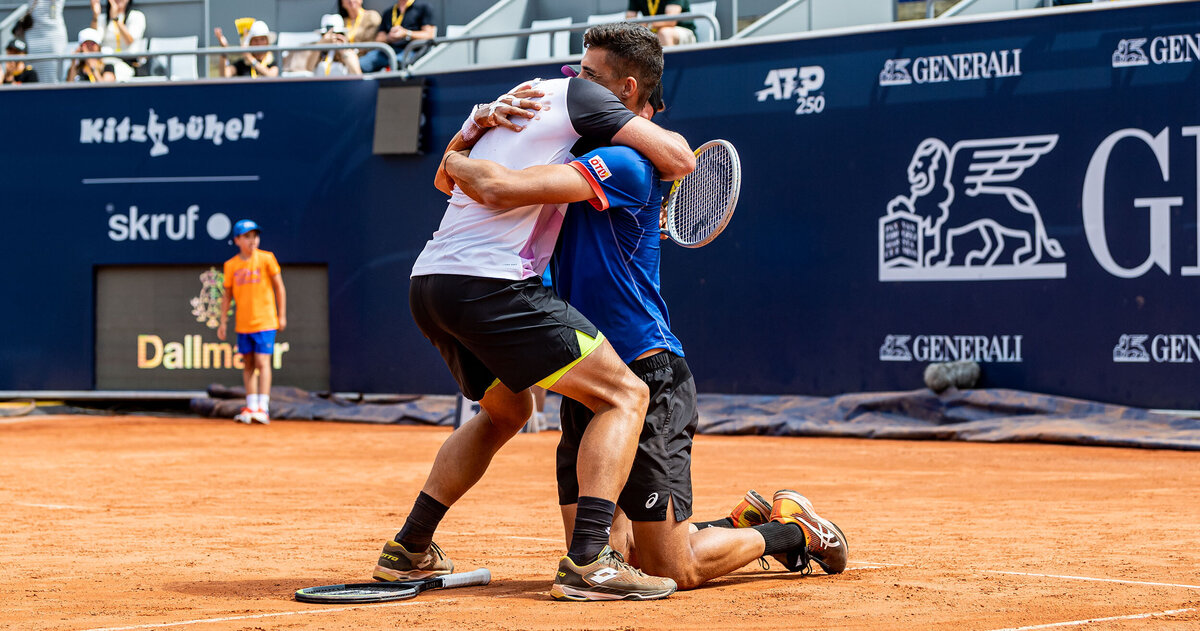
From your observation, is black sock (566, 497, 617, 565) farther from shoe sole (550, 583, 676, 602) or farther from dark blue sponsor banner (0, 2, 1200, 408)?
dark blue sponsor banner (0, 2, 1200, 408)

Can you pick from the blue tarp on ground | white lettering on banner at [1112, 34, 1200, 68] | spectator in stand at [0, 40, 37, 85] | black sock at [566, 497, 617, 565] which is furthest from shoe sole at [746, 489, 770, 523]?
spectator in stand at [0, 40, 37, 85]

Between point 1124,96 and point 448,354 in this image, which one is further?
point 1124,96

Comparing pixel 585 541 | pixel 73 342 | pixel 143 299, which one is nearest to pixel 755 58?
pixel 143 299

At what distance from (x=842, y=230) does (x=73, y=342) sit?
8868 millimetres

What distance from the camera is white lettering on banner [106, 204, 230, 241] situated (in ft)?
49.0

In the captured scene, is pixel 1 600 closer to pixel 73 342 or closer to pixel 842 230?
pixel 842 230

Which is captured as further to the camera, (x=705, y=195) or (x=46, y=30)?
(x=46, y=30)

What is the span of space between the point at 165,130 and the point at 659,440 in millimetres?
12276

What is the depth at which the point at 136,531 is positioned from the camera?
6.10 m

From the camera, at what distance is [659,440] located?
4176mm

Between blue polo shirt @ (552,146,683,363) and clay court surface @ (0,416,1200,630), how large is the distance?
2.73 ft

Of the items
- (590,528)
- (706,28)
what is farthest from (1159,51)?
(590,528)

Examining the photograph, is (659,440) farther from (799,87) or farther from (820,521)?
(799,87)

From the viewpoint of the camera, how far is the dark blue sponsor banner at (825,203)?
1083 cm
